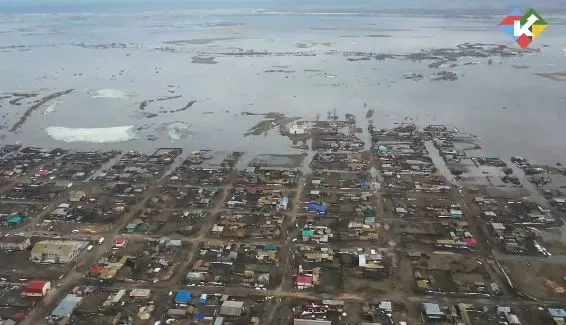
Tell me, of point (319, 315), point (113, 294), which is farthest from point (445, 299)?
point (113, 294)

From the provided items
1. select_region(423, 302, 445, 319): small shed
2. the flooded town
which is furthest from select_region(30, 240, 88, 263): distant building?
select_region(423, 302, 445, 319): small shed

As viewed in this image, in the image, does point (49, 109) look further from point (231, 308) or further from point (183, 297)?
point (231, 308)

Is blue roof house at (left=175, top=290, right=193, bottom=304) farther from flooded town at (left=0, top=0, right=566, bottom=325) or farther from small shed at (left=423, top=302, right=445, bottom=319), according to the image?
small shed at (left=423, top=302, right=445, bottom=319)

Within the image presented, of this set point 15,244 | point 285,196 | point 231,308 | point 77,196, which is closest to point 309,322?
point 231,308

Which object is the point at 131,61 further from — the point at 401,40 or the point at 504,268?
the point at 504,268

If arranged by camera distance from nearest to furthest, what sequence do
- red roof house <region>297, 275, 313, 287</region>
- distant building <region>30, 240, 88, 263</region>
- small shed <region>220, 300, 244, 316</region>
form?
small shed <region>220, 300, 244, 316</region>
red roof house <region>297, 275, 313, 287</region>
distant building <region>30, 240, 88, 263</region>

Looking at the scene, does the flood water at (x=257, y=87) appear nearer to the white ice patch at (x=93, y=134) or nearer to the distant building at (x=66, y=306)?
the white ice patch at (x=93, y=134)

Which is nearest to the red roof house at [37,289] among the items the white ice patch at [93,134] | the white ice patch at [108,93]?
the white ice patch at [93,134]
